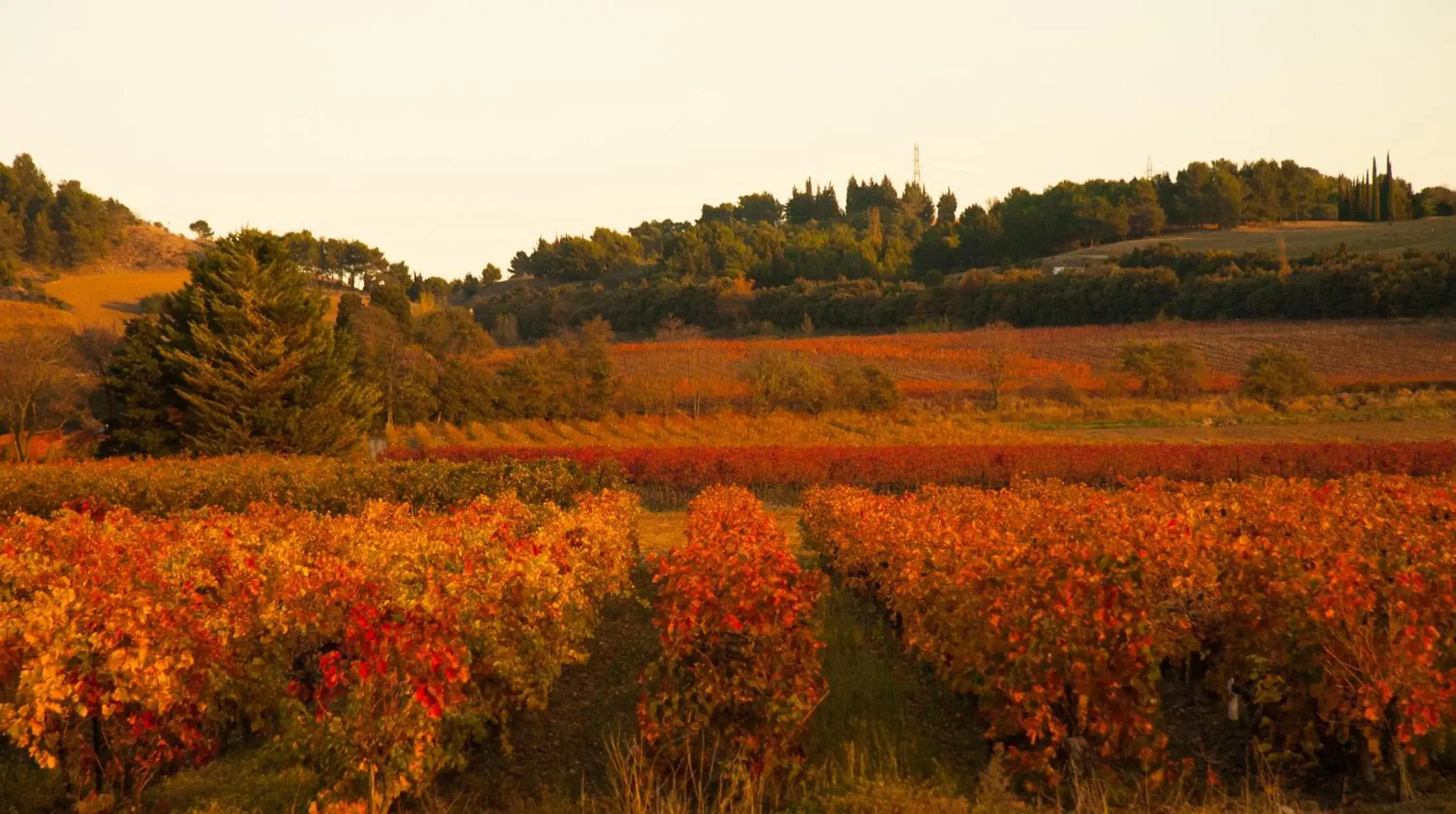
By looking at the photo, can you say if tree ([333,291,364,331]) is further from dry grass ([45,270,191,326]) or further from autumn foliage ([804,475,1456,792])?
autumn foliage ([804,475,1456,792])

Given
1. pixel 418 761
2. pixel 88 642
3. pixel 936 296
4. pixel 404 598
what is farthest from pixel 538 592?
pixel 936 296

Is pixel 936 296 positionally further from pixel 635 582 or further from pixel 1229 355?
pixel 635 582

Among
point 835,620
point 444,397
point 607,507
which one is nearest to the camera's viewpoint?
point 835,620

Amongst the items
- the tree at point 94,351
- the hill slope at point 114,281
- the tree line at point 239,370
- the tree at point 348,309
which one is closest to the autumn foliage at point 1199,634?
the tree line at point 239,370

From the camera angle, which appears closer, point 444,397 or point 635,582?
point 635,582

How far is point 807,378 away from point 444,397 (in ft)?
45.8

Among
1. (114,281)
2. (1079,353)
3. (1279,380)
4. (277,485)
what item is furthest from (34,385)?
(114,281)

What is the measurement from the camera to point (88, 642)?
5.66 meters

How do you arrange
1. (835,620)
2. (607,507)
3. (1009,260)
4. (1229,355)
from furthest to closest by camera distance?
(1009,260), (1229,355), (607,507), (835,620)

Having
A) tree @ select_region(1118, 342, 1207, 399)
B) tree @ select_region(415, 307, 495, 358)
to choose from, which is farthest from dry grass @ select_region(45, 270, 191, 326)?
tree @ select_region(1118, 342, 1207, 399)

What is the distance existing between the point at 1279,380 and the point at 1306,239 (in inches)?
1655

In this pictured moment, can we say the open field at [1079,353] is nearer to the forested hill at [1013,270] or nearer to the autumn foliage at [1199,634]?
the forested hill at [1013,270]

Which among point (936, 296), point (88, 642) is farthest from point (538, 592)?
point (936, 296)

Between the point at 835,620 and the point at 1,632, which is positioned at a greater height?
the point at 1,632
